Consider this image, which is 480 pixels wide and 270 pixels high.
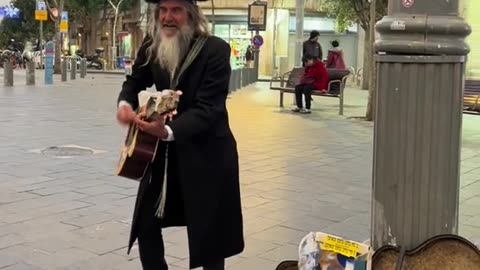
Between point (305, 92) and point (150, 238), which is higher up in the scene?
point (305, 92)

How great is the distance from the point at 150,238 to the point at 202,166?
0.45m

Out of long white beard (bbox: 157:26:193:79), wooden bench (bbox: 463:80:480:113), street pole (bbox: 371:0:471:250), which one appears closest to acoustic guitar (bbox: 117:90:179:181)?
long white beard (bbox: 157:26:193:79)

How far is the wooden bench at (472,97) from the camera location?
12.3m

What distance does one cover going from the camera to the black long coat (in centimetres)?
317

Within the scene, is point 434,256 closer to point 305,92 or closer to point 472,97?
point 472,97

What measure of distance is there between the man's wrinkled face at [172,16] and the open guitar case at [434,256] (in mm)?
1361

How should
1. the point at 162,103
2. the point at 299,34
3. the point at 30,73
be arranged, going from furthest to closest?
the point at 299,34 < the point at 30,73 < the point at 162,103

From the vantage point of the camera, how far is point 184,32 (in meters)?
3.21

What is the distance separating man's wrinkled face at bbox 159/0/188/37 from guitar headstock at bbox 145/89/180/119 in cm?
37

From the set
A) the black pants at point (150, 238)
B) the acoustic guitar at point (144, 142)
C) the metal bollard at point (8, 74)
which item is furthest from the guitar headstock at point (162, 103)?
the metal bollard at point (8, 74)

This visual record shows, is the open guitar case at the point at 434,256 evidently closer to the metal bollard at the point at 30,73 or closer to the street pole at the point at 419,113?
the street pole at the point at 419,113

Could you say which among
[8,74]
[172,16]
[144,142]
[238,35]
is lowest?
[8,74]

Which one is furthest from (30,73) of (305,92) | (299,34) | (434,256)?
(434,256)

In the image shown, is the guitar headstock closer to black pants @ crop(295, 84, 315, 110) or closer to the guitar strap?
the guitar strap
